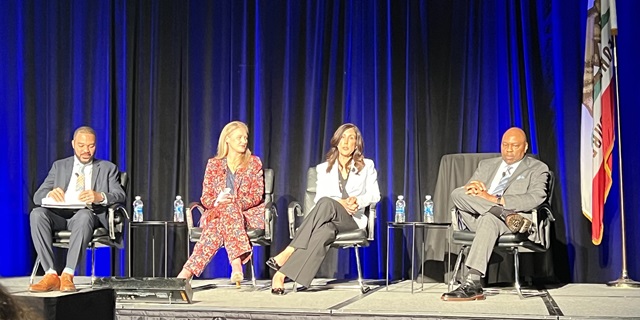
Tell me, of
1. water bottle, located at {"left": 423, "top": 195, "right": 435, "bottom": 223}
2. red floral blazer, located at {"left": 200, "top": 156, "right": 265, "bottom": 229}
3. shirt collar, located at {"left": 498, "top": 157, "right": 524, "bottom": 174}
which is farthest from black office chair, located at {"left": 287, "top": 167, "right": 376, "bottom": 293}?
shirt collar, located at {"left": 498, "top": 157, "right": 524, "bottom": 174}

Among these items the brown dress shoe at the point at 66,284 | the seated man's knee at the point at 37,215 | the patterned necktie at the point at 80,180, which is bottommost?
the brown dress shoe at the point at 66,284

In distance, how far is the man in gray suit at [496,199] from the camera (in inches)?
186

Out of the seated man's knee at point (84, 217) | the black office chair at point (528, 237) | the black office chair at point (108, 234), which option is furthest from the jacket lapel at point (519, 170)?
the seated man's knee at point (84, 217)

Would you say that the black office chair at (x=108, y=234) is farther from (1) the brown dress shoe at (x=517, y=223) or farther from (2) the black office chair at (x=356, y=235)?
(1) the brown dress shoe at (x=517, y=223)

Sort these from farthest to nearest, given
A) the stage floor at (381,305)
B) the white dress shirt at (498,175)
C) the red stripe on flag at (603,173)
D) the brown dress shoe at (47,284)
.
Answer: the red stripe on flag at (603,173)
the white dress shirt at (498,175)
the brown dress shoe at (47,284)
the stage floor at (381,305)

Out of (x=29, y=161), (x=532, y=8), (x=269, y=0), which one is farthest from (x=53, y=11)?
(x=532, y=8)

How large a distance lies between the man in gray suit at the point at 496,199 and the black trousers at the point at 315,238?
2.27 ft

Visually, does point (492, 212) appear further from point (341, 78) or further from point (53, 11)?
point (53, 11)

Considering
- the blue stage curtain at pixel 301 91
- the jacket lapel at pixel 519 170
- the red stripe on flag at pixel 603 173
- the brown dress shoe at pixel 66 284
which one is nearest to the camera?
the brown dress shoe at pixel 66 284

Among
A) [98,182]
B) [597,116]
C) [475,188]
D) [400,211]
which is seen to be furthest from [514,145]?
[98,182]

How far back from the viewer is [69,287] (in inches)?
195

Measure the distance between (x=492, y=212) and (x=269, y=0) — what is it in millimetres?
2519

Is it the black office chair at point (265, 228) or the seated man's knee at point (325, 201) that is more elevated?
the seated man's knee at point (325, 201)

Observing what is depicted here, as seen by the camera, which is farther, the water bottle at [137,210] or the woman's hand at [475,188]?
the water bottle at [137,210]
